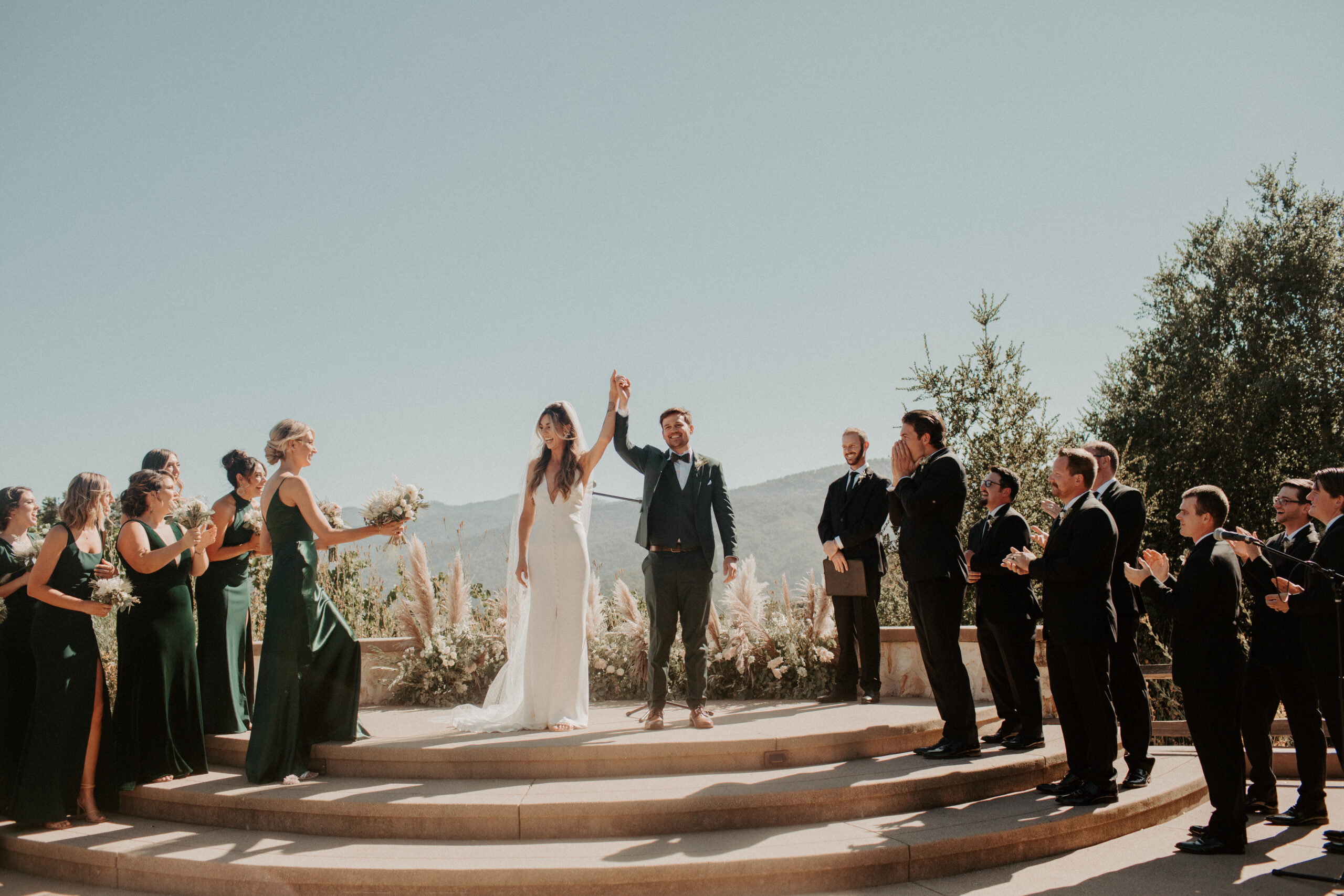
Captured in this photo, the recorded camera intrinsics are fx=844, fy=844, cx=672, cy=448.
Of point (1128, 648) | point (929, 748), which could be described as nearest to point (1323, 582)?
point (1128, 648)

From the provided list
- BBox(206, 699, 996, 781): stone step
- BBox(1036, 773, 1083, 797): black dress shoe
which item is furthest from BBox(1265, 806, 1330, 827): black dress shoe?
BBox(206, 699, 996, 781): stone step

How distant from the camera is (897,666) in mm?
7746

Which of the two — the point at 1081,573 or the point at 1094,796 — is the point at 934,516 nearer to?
the point at 1081,573

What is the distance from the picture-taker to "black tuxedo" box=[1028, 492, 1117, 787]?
470 cm

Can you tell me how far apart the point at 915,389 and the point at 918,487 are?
8257 mm

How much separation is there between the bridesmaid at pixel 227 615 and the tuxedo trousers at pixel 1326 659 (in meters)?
6.54

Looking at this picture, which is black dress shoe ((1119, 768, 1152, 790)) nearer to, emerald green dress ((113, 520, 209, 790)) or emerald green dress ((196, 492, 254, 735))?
emerald green dress ((113, 520, 209, 790))

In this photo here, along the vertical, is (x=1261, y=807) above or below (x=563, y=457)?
below

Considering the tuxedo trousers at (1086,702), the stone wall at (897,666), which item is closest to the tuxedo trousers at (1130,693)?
the tuxedo trousers at (1086,702)

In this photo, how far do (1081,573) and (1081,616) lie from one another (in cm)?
25

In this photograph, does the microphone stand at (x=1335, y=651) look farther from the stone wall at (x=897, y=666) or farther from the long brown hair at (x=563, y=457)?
the long brown hair at (x=563, y=457)

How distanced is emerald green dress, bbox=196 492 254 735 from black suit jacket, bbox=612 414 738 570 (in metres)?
2.88

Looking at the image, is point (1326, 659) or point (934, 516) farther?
point (934, 516)

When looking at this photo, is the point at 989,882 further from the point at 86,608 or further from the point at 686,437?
the point at 86,608
